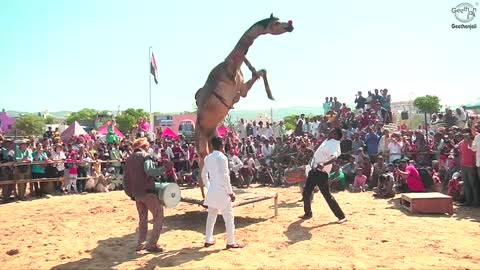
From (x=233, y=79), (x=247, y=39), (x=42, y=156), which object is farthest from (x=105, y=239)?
(x=42, y=156)

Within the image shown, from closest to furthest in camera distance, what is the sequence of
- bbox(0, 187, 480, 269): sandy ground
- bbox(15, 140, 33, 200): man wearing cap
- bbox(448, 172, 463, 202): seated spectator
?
1. bbox(0, 187, 480, 269): sandy ground
2. bbox(448, 172, 463, 202): seated spectator
3. bbox(15, 140, 33, 200): man wearing cap

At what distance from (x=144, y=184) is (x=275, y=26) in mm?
3596

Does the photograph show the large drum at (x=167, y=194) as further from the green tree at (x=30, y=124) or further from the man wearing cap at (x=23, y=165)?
the green tree at (x=30, y=124)

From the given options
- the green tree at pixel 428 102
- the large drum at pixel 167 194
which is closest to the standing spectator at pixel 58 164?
the large drum at pixel 167 194

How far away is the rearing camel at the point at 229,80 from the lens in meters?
7.58

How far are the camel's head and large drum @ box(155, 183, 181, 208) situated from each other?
3.27m

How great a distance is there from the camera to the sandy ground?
5496mm

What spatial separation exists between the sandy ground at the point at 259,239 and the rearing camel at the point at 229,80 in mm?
1769

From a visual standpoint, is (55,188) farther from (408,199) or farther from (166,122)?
(166,122)

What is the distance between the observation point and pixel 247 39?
770cm

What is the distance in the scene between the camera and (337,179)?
12.0 m

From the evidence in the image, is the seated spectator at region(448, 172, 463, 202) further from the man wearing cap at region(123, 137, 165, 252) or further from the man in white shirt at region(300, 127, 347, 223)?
the man wearing cap at region(123, 137, 165, 252)

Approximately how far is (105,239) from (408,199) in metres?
5.84

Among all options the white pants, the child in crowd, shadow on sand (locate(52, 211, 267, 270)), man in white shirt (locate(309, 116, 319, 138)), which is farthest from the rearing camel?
man in white shirt (locate(309, 116, 319, 138))
